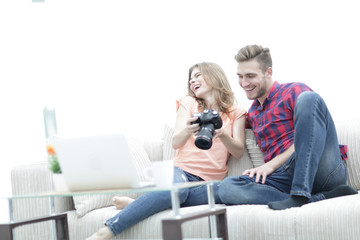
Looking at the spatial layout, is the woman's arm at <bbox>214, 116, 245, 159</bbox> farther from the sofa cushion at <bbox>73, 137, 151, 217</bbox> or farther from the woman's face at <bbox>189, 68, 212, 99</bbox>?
the sofa cushion at <bbox>73, 137, 151, 217</bbox>

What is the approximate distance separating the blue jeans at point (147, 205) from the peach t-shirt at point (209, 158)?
6.2 inches

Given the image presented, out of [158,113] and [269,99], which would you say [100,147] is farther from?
[158,113]

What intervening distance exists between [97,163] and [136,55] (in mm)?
2278

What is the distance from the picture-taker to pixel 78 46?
4016mm

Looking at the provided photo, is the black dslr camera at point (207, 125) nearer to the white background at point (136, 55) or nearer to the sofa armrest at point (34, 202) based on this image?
the sofa armrest at point (34, 202)

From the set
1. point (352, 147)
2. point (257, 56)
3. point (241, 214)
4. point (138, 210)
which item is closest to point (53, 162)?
point (138, 210)

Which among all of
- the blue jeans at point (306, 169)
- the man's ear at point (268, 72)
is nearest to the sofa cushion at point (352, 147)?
the blue jeans at point (306, 169)

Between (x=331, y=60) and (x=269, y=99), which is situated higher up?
(x=331, y=60)

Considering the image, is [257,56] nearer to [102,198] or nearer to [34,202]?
[102,198]

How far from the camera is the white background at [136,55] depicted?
3.01 metres

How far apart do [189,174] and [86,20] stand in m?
2.01

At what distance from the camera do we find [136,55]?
377cm

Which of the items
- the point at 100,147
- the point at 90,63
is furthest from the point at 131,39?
the point at 100,147

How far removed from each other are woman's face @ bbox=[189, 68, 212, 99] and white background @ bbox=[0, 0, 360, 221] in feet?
2.46
